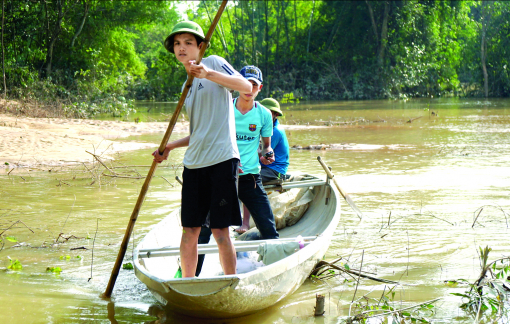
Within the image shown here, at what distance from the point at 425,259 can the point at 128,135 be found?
11204mm

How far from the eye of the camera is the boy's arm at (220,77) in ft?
9.71

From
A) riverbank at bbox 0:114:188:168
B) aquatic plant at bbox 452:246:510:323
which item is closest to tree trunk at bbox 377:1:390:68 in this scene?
riverbank at bbox 0:114:188:168

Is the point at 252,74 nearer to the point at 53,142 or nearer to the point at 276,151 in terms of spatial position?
the point at 276,151

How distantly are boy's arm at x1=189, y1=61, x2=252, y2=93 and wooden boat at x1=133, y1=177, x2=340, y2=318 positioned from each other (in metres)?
1.02

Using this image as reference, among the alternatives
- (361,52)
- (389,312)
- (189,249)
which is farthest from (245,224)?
(361,52)

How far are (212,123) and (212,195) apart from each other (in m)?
0.42

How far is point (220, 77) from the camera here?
3.05 m

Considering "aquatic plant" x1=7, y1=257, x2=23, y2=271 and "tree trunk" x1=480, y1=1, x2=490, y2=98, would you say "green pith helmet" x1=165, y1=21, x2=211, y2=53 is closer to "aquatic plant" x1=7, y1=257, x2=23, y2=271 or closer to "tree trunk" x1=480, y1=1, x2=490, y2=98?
"aquatic plant" x1=7, y1=257, x2=23, y2=271

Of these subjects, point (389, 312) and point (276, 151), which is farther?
point (276, 151)

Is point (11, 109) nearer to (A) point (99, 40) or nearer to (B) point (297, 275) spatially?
(A) point (99, 40)

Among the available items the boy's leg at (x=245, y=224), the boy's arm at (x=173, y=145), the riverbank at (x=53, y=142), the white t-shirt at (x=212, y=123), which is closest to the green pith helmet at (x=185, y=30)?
the white t-shirt at (x=212, y=123)

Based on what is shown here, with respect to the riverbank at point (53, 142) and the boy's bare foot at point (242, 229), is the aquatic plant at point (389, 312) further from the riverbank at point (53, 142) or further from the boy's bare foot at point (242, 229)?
the riverbank at point (53, 142)

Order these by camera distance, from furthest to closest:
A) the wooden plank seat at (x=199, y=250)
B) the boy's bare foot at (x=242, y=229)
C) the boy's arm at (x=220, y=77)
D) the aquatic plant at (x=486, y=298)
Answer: the boy's bare foot at (x=242, y=229) → the wooden plank seat at (x=199, y=250) → the aquatic plant at (x=486, y=298) → the boy's arm at (x=220, y=77)

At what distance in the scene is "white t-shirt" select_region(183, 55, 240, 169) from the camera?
10.5 feet
